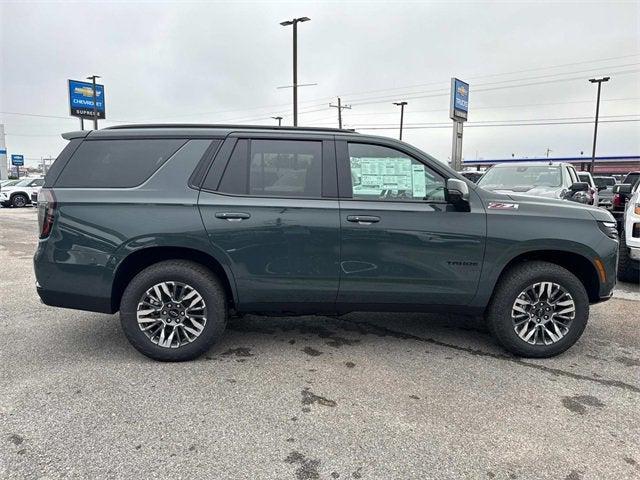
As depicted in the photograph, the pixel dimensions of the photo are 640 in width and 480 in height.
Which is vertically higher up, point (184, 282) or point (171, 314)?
point (184, 282)

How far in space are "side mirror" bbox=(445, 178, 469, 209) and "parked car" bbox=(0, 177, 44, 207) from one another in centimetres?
2819

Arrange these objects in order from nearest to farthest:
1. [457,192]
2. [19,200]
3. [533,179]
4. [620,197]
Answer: [457,192]
[620,197]
[533,179]
[19,200]

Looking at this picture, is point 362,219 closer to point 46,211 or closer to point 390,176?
point 390,176

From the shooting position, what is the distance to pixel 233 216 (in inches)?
145

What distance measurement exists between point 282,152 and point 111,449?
2.42 metres

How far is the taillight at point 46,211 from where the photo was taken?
12.1 feet

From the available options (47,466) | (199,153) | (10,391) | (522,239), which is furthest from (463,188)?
(10,391)

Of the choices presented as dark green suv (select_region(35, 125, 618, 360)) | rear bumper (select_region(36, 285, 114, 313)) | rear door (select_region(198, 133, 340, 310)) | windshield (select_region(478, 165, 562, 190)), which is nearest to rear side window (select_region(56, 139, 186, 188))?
dark green suv (select_region(35, 125, 618, 360))

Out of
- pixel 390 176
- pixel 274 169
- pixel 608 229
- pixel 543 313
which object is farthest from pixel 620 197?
pixel 274 169

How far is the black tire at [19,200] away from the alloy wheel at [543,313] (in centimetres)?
2937

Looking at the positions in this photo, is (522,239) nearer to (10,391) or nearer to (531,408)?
(531,408)

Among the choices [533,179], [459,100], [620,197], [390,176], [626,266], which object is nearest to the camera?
[390,176]

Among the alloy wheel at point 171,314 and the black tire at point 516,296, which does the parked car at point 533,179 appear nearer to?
the black tire at point 516,296

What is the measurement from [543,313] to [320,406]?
6.87ft
